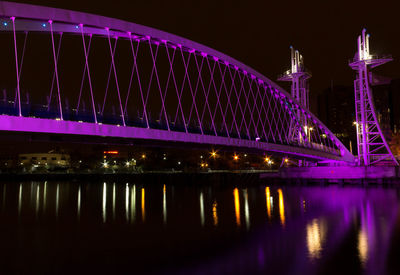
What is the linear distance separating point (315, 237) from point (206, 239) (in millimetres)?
4312

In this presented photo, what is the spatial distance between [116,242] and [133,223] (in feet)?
17.1

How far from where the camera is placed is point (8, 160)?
426 feet

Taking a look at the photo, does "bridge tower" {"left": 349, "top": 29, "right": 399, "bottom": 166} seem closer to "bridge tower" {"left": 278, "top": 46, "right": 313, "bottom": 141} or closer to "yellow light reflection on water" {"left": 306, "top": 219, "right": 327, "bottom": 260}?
"bridge tower" {"left": 278, "top": 46, "right": 313, "bottom": 141}

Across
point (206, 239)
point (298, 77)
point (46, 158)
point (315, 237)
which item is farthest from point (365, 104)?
point (46, 158)

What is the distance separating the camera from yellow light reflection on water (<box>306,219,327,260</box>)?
46.6 feet

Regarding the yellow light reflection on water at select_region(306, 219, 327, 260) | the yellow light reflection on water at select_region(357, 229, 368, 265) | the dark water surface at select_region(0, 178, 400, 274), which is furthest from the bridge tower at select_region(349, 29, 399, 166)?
the yellow light reflection on water at select_region(357, 229, 368, 265)

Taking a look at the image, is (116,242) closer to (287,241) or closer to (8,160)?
(287,241)

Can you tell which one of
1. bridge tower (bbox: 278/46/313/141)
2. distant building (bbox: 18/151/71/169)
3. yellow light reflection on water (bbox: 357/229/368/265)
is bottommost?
yellow light reflection on water (bbox: 357/229/368/265)

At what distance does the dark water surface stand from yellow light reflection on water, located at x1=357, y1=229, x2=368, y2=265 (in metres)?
0.04

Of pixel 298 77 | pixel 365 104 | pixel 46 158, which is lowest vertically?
pixel 46 158

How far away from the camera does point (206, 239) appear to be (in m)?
17.0

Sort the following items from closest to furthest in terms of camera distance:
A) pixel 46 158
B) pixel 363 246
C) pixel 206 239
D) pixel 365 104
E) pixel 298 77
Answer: pixel 363 246 → pixel 206 239 → pixel 365 104 → pixel 298 77 → pixel 46 158

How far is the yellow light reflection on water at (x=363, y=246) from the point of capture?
1333cm

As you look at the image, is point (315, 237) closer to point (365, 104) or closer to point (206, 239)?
point (206, 239)
